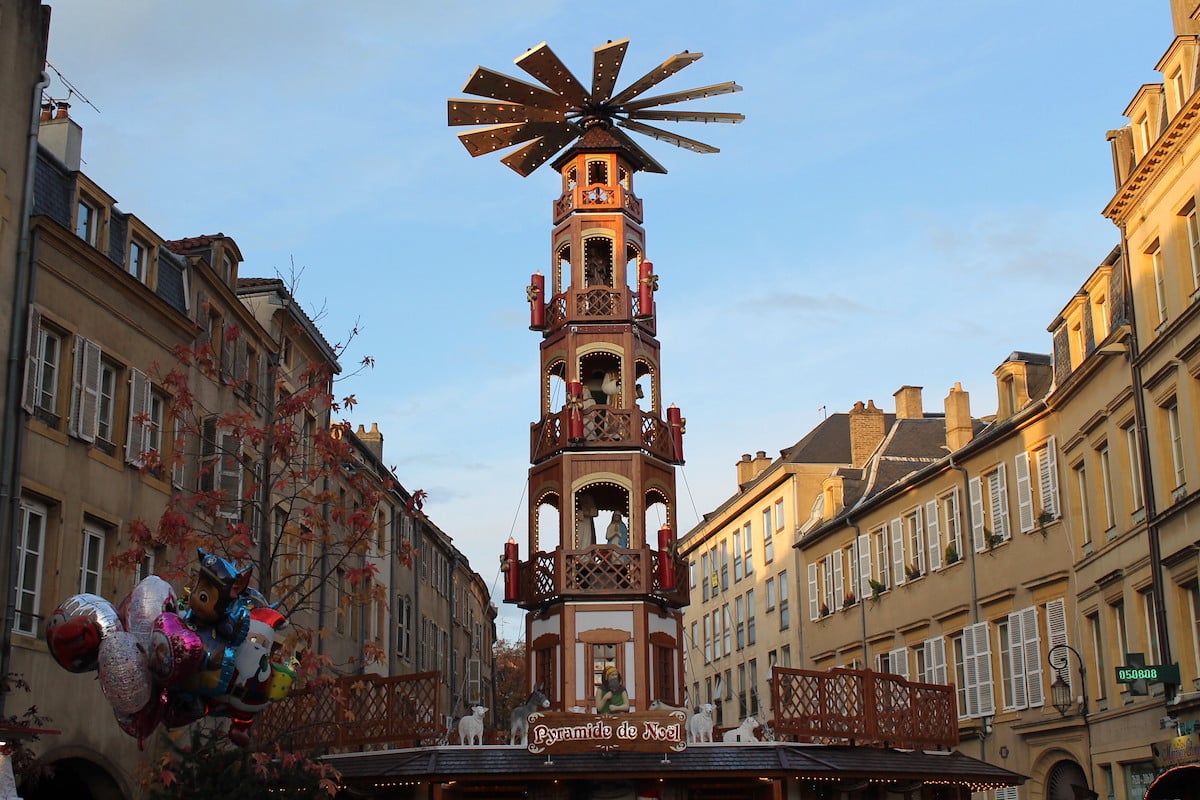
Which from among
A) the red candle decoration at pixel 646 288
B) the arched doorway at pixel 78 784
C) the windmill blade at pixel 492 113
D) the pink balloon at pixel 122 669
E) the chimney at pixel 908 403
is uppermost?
the chimney at pixel 908 403

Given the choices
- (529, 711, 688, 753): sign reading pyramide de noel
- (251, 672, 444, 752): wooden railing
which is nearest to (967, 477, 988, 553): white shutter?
(529, 711, 688, 753): sign reading pyramide de noel

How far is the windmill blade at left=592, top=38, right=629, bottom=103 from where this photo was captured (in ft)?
90.3

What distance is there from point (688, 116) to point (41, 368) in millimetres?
13339

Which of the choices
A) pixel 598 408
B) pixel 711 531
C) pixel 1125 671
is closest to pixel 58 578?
pixel 598 408

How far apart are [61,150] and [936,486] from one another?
86.3 ft

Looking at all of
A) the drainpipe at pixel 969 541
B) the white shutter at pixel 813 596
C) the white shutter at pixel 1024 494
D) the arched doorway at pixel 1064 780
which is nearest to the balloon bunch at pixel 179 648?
the arched doorway at pixel 1064 780

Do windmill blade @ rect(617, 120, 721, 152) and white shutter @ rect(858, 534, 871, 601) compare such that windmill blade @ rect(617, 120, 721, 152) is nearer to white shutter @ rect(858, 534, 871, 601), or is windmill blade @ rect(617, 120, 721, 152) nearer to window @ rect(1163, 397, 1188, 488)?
window @ rect(1163, 397, 1188, 488)

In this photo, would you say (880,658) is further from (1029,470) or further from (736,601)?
(736,601)

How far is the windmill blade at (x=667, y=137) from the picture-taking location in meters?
29.3

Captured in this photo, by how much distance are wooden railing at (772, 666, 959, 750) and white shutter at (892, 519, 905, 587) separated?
19.3 m

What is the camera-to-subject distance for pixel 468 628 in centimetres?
6806

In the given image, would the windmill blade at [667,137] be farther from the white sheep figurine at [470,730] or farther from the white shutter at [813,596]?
the white shutter at [813,596]

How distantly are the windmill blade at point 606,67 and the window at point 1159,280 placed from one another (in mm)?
11833

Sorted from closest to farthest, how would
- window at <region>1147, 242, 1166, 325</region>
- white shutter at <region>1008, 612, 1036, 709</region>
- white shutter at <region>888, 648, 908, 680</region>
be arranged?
window at <region>1147, 242, 1166, 325</region>, white shutter at <region>1008, 612, 1036, 709</region>, white shutter at <region>888, 648, 908, 680</region>
